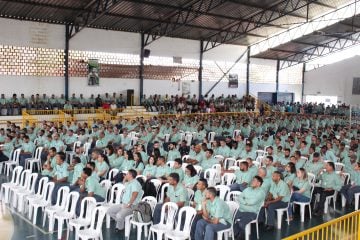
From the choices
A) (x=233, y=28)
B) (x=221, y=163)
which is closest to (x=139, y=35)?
(x=233, y=28)

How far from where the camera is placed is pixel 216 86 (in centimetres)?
3134

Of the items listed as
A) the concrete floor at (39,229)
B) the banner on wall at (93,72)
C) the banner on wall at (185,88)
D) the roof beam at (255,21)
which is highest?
the roof beam at (255,21)

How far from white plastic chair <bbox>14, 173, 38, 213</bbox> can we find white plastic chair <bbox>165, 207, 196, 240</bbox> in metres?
3.64

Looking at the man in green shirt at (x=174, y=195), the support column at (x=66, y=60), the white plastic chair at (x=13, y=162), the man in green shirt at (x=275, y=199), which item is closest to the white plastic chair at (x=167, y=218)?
the man in green shirt at (x=174, y=195)

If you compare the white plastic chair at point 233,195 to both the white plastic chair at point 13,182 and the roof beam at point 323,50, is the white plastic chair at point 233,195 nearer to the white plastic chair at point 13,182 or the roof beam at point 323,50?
the white plastic chair at point 13,182

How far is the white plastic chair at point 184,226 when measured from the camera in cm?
623

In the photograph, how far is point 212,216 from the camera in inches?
258

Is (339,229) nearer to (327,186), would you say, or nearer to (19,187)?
(327,186)

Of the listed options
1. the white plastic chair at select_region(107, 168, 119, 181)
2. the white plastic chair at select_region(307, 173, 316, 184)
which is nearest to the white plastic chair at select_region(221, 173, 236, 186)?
the white plastic chair at select_region(307, 173, 316, 184)

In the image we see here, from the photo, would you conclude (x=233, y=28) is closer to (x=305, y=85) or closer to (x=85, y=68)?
(x=85, y=68)

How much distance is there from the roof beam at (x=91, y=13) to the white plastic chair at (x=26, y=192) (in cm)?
1236

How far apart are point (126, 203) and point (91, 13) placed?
15539mm

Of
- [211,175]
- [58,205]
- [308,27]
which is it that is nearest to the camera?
[58,205]

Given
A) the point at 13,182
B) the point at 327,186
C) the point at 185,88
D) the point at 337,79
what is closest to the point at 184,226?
the point at 327,186
